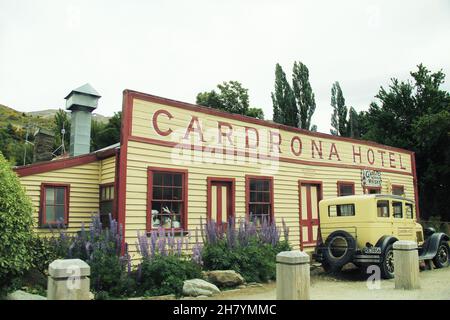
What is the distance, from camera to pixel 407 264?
27.0 feet

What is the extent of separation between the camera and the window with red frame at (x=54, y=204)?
33.4ft

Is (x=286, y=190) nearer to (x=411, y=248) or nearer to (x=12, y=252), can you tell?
(x=411, y=248)

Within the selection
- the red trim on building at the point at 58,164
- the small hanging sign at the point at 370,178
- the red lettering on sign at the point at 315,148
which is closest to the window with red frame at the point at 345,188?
the small hanging sign at the point at 370,178

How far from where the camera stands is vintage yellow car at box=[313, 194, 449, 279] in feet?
33.9

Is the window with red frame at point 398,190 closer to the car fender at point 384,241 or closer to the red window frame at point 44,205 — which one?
the car fender at point 384,241

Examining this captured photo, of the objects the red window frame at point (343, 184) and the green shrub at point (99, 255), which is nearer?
the green shrub at point (99, 255)

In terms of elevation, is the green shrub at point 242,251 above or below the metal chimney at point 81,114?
below

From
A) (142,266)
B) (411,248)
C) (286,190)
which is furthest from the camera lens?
(286,190)

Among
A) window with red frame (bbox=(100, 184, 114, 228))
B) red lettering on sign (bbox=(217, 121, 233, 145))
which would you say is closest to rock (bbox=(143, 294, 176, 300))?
window with red frame (bbox=(100, 184, 114, 228))

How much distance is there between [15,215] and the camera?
736 cm

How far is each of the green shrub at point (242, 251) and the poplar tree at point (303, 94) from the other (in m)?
23.9

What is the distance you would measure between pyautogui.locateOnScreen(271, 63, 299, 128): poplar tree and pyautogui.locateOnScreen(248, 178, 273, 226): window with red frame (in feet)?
69.0
